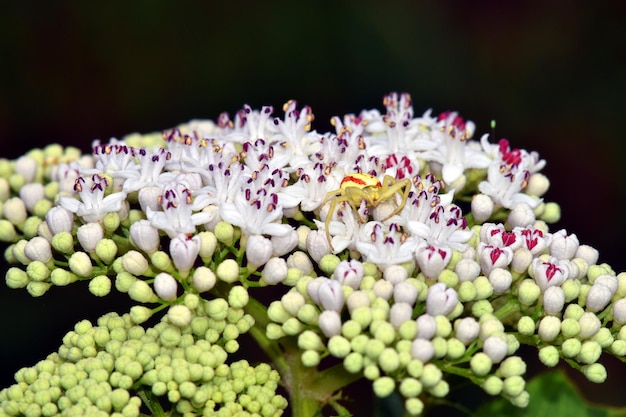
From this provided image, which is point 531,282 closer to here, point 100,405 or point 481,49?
point 100,405

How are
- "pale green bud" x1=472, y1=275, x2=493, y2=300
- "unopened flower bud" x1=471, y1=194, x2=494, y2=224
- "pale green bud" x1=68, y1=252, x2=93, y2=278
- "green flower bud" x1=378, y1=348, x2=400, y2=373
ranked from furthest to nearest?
"unopened flower bud" x1=471, y1=194, x2=494, y2=224 < "pale green bud" x1=68, y1=252, x2=93, y2=278 < "pale green bud" x1=472, y1=275, x2=493, y2=300 < "green flower bud" x1=378, y1=348, x2=400, y2=373

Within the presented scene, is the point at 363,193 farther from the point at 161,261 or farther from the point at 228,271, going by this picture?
the point at 161,261

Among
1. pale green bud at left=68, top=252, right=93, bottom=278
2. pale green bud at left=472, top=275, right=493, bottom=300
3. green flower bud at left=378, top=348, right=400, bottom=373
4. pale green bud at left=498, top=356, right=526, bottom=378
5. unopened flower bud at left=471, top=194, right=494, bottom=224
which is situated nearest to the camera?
green flower bud at left=378, top=348, right=400, bottom=373

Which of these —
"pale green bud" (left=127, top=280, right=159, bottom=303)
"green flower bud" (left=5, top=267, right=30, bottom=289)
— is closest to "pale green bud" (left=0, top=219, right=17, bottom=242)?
"green flower bud" (left=5, top=267, right=30, bottom=289)

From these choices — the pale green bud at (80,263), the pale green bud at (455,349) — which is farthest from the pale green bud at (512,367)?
the pale green bud at (80,263)

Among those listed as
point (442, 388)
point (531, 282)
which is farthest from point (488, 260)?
point (442, 388)

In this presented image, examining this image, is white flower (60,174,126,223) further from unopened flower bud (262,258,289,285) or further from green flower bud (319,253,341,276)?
green flower bud (319,253,341,276)
